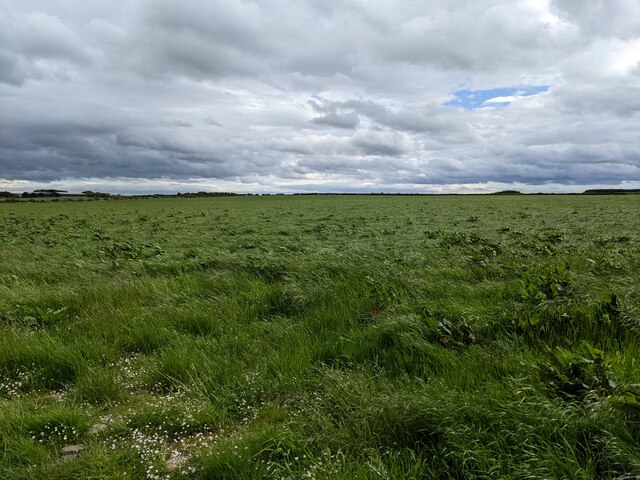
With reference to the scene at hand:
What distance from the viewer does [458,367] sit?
4.15 metres

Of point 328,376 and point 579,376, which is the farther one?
point 328,376

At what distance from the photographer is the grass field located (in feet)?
9.70

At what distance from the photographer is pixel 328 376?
4.16m

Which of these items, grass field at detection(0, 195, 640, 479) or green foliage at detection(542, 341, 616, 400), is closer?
grass field at detection(0, 195, 640, 479)

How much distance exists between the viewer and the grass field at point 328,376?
9.70 feet

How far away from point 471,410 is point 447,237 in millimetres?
12411

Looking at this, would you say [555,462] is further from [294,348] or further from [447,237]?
[447,237]

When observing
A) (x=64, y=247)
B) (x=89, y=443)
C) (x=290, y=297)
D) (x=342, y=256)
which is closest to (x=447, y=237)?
(x=342, y=256)

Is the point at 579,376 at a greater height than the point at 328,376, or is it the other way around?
the point at 579,376

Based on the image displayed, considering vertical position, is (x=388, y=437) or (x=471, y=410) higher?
(x=471, y=410)

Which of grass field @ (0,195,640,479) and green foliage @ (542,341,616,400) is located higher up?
green foliage @ (542,341,616,400)

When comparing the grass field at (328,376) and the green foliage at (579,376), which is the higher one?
the green foliage at (579,376)

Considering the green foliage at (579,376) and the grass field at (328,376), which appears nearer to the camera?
the grass field at (328,376)

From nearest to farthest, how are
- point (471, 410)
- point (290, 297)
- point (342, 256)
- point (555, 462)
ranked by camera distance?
1. point (555, 462)
2. point (471, 410)
3. point (290, 297)
4. point (342, 256)
